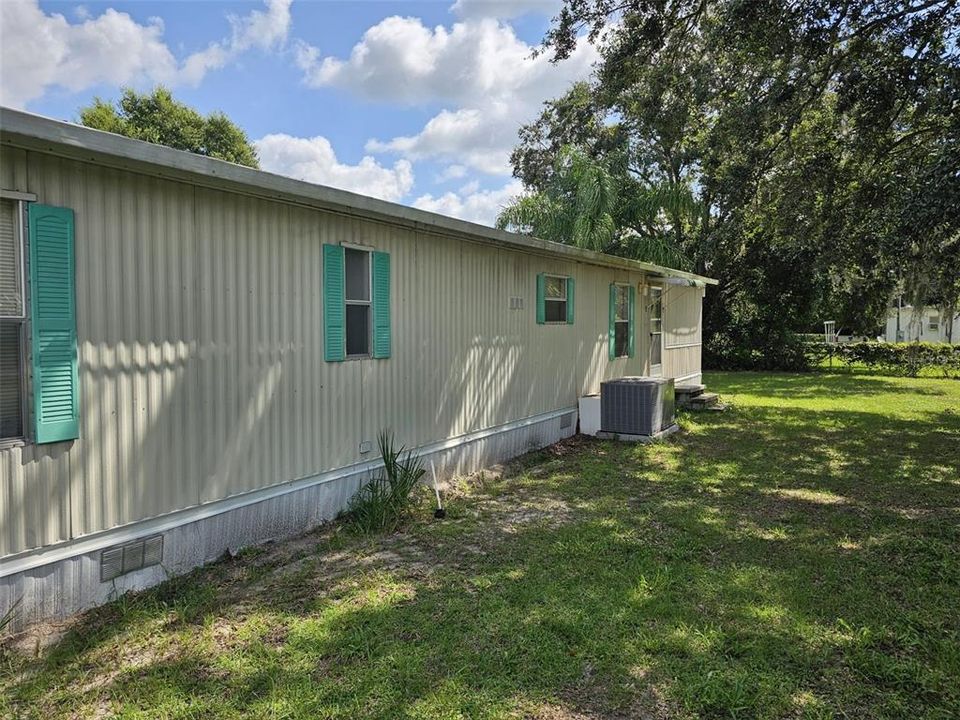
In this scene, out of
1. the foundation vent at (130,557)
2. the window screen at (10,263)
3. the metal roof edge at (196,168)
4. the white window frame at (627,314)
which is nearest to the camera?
the metal roof edge at (196,168)

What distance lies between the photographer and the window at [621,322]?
34.0ft

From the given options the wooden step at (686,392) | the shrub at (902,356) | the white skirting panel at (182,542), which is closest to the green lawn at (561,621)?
the white skirting panel at (182,542)

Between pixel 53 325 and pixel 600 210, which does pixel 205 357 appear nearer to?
pixel 53 325

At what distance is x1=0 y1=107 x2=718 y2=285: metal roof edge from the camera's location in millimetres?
2934

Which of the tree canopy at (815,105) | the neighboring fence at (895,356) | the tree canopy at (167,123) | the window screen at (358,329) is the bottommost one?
the neighboring fence at (895,356)

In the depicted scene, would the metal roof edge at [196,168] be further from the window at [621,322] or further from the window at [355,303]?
the window at [621,322]

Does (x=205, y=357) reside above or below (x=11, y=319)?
below

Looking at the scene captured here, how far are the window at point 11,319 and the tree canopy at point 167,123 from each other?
22.6 metres

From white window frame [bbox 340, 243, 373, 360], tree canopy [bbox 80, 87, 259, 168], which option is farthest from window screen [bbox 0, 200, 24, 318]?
tree canopy [bbox 80, 87, 259, 168]

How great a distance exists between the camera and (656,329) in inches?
473

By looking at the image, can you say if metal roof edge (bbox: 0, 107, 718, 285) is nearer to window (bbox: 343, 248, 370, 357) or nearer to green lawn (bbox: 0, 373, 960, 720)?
window (bbox: 343, 248, 370, 357)

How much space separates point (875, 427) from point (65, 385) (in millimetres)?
11129

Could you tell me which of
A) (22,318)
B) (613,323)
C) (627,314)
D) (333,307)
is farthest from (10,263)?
(627,314)

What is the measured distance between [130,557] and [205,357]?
50.8 inches
